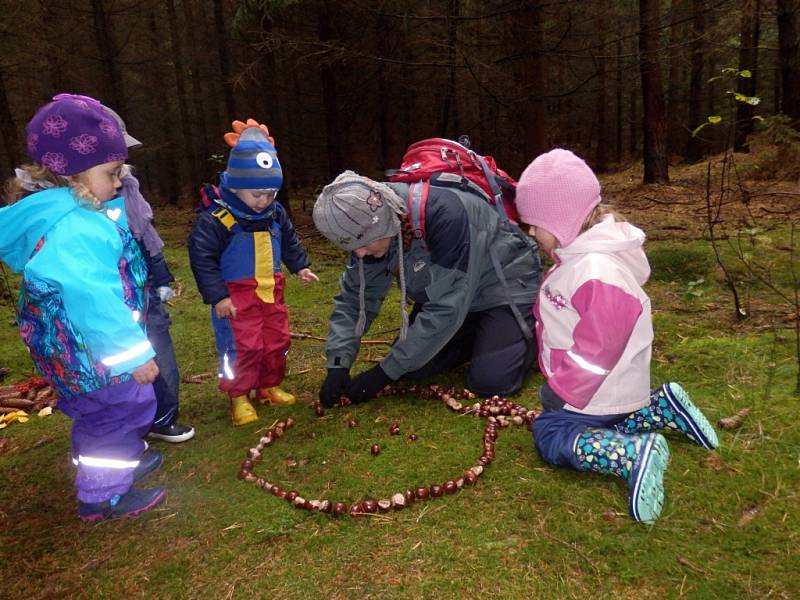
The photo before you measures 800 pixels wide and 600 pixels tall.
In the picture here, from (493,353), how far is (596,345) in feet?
4.92

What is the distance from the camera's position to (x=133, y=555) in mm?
2773

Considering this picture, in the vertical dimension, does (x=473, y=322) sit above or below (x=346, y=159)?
below

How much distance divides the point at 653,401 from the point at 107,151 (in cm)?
321

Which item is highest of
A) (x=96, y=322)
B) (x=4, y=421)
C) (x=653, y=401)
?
(x=96, y=322)

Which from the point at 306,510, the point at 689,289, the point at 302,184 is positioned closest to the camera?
the point at 306,510

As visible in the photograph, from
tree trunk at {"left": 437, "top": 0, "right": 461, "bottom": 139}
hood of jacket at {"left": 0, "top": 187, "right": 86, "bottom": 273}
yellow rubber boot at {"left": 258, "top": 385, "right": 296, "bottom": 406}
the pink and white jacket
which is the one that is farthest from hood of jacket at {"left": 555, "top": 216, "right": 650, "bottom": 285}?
tree trunk at {"left": 437, "top": 0, "right": 461, "bottom": 139}

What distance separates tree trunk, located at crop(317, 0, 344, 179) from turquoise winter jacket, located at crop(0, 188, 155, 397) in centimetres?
918

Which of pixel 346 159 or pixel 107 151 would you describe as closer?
pixel 107 151

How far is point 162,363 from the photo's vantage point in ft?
12.6

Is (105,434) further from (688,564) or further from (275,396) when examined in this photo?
(688,564)

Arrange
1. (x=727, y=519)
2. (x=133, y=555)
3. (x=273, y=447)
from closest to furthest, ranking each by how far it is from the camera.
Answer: (x=727, y=519)
(x=133, y=555)
(x=273, y=447)

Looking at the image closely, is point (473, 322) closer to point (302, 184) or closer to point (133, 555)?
point (133, 555)

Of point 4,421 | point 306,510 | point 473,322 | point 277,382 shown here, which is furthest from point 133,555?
point 473,322

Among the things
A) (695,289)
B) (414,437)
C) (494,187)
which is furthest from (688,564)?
(695,289)
